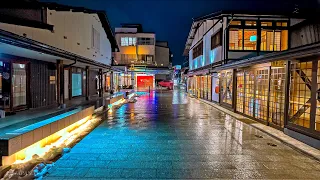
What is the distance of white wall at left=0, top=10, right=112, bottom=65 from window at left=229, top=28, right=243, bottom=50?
11.8 metres

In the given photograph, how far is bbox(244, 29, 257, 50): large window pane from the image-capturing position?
15.6 m

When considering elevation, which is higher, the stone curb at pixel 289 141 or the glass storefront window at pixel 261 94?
the glass storefront window at pixel 261 94

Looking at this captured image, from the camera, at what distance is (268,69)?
10.1 metres

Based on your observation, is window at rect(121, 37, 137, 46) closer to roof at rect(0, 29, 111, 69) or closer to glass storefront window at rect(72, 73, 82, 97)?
glass storefront window at rect(72, 73, 82, 97)

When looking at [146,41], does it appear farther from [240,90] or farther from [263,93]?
[263,93]

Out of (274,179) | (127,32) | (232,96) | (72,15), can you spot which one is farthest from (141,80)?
(274,179)

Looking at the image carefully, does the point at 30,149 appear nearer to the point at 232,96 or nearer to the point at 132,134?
the point at 132,134

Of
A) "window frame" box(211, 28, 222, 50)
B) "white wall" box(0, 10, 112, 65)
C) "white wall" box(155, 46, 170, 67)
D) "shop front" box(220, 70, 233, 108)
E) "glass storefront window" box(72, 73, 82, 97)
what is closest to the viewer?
"white wall" box(0, 10, 112, 65)

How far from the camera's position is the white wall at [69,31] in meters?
12.2

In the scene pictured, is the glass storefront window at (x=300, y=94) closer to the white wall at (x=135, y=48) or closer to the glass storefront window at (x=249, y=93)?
the glass storefront window at (x=249, y=93)

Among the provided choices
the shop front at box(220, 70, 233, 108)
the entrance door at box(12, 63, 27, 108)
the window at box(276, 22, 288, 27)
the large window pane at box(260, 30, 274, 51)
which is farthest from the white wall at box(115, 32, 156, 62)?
the entrance door at box(12, 63, 27, 108)

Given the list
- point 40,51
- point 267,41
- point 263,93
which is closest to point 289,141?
point 263,93

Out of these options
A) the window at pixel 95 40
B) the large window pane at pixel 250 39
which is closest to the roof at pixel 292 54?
the large window pane at pixel 250 39

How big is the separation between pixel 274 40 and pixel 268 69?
7147 millimetres
